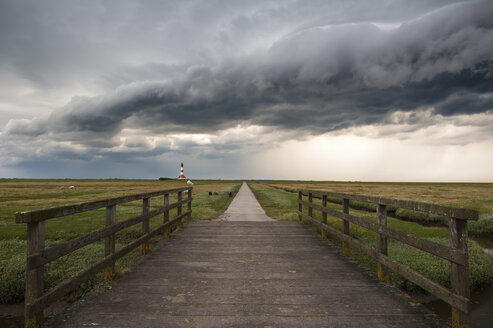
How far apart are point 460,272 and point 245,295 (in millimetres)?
2958

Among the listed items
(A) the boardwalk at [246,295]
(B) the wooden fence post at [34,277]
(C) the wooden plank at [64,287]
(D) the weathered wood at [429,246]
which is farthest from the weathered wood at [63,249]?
(D) the weathered wood at [429,246]

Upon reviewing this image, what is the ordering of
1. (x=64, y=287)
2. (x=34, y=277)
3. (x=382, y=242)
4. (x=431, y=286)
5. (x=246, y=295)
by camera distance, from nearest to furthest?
(x=34, y=277), (x=431, y=286), (x=64, y=287), (x=246, y=295), (x=382, y=242)

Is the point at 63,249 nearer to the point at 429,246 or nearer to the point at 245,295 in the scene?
the point at 245,295

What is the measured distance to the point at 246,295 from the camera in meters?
4.70

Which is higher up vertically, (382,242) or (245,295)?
(382,242)

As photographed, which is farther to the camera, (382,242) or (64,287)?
(382,242)

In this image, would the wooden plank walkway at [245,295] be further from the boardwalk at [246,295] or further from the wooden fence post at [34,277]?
the wooden fence post at [34,277]

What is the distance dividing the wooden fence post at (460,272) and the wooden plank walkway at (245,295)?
1.05 feet

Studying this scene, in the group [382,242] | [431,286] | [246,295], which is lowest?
[246,295]

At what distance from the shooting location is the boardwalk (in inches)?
153

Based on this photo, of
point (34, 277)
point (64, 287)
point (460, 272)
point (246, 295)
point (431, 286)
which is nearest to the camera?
point (460, 272)

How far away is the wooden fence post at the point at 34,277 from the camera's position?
3607 millimetres

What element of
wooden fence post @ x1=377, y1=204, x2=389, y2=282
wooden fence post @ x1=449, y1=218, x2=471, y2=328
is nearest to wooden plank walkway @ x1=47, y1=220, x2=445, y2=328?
wooden fence post @ x1=377, y1=204, x2=389, y2=282

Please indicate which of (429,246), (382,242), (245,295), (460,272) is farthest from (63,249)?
(382,242)
